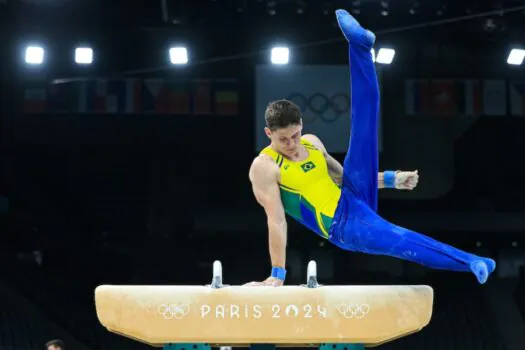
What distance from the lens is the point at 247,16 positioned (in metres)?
10.6

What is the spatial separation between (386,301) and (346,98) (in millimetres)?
6972

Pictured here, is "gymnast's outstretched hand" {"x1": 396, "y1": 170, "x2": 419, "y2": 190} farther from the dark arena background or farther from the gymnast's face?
the dark arena background

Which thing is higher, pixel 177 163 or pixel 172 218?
pixel 177 163

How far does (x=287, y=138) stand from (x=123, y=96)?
691 centimetres

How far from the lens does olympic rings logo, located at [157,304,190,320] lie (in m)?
4.15

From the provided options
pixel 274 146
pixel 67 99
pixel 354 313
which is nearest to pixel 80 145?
pixel 67 99

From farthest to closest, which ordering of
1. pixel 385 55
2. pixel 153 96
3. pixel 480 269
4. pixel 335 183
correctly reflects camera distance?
pixel 153 96
pixel 385 55
pixel 335 183
pixel 480 269

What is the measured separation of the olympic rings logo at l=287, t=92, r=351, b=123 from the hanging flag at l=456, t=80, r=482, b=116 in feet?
5.28

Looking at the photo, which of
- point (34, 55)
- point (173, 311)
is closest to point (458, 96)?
point (34, 55)

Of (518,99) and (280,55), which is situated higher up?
(280,55)

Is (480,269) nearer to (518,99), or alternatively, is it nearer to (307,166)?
(307,166)

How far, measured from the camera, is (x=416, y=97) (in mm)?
11531

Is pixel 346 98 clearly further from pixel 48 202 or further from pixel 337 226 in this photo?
pixel 337 226

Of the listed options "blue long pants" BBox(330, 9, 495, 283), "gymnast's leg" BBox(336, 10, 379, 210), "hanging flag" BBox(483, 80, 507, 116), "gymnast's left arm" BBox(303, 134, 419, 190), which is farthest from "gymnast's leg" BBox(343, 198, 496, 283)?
"hanging flag" BBox(483, 80, 507, 116)
